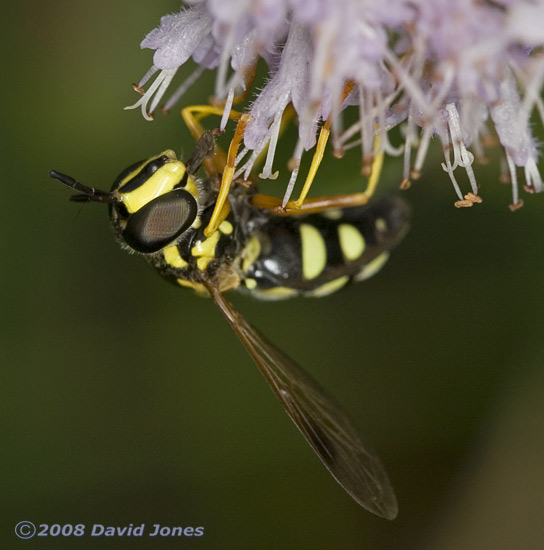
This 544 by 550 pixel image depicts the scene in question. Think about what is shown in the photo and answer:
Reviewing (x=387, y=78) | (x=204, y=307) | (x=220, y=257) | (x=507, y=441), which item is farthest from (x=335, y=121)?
(x=507, y=441)

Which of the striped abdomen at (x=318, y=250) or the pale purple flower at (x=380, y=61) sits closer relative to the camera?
the pale purple flower at (x=380, y=61)

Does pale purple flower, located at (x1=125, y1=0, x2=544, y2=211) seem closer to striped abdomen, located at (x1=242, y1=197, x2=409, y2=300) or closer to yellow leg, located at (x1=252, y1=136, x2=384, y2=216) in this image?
yellow leg, located at (x1=252, y1=136, x2=384, y2=216)

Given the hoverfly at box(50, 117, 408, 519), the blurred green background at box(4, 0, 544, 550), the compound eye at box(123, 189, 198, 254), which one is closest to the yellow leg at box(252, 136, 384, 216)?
the hoverfly at box(50, 117, 408, 519)

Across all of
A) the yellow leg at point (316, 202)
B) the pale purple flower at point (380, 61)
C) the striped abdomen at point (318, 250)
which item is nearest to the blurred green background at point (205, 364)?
the striped abdomen at point (318, 250)

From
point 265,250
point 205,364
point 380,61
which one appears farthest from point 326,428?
point 205,364

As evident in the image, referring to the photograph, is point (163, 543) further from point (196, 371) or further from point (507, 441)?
point (507, 441)

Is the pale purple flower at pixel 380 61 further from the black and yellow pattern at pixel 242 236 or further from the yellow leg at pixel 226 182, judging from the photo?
the black and yellow pattern at pixel 242 236

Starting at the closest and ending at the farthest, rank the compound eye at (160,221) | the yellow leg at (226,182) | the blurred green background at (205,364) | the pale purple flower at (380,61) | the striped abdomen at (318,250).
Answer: the pale purple flower at (380,61), the yellow leg at (226,182), the compound eye at (160,221), the striped abdomen at (318,250), the blurred green background at (205,364)
